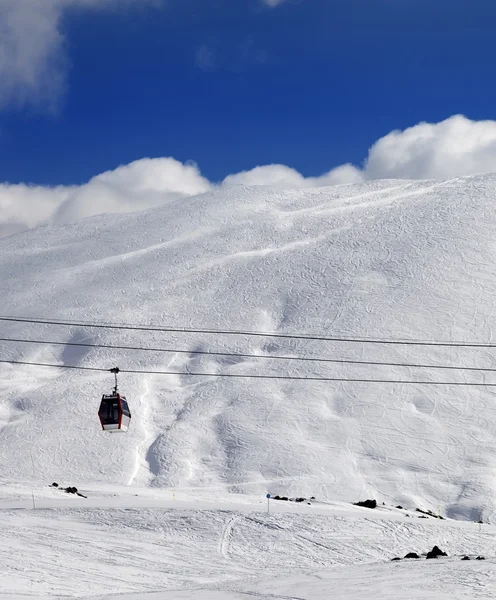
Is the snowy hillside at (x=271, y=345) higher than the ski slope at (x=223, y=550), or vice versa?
the snowy hillside at (x=271, y=345)

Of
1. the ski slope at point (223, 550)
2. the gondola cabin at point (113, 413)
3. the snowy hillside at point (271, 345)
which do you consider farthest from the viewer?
the snowy hillside at point (271, 345)

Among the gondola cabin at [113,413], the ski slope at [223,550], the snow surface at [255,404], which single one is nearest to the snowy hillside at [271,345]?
the snow surface at [255,404]

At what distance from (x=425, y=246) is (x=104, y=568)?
76873 millimetres

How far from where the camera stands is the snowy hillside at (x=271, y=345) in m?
66.5

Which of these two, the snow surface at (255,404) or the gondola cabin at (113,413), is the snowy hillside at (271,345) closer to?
the snow surface at (255,404)

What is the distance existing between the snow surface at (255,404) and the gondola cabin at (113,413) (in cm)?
452

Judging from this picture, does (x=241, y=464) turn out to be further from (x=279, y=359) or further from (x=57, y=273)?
(x=57, y=273)

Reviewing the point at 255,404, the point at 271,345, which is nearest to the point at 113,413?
the point at 255,404

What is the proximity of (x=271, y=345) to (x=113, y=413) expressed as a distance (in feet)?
175

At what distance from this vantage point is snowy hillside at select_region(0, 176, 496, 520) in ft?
218

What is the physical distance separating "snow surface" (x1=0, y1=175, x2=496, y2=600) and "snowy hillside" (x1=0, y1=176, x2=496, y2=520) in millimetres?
259

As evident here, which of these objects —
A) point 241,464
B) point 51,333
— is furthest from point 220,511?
point 51,333

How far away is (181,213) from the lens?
132875mm

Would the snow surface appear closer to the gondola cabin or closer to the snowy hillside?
the snowy hillside
